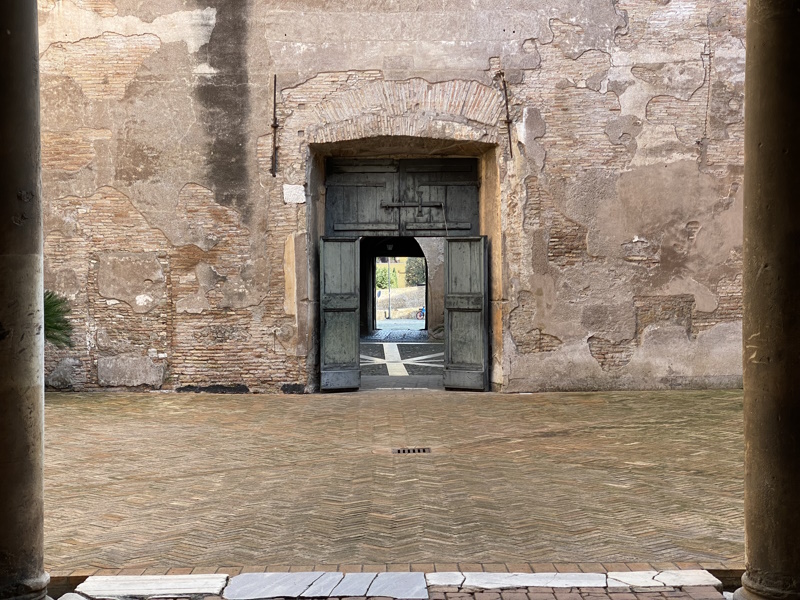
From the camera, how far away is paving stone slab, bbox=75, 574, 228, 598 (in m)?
3.52

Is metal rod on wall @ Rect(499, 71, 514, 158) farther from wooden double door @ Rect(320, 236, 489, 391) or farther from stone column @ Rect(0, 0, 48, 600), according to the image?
stone column @ Rect(0, 0, 48, 600)

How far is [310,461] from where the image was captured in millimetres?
6379

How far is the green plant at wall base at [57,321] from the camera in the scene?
33.3ft

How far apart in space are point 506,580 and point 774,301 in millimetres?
1737

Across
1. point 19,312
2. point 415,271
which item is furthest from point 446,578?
point 415,271

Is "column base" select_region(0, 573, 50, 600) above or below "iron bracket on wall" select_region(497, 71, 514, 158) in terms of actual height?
below

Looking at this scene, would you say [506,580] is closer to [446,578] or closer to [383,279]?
[446,578]

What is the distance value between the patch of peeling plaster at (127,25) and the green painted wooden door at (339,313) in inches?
128

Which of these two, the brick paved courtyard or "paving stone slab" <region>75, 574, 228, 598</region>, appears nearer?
"paving stone slab" <region>75, 574, 228, 598</region>

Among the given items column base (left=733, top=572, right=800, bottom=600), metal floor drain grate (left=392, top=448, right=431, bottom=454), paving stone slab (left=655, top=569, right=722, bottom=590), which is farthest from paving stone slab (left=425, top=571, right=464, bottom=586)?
metal floor drain grate (left=392, top=448, right=431, bottom=454)

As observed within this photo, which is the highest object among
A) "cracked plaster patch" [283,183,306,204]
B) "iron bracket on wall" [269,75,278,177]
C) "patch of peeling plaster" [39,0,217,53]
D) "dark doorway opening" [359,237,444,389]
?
"patch of peeling plaster" [39,0,217,53]

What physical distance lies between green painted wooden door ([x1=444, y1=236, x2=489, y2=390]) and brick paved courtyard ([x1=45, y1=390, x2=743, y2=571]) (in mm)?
1416

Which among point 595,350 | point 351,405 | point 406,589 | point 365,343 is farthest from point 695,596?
point 365,343

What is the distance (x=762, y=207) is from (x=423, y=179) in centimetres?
853
